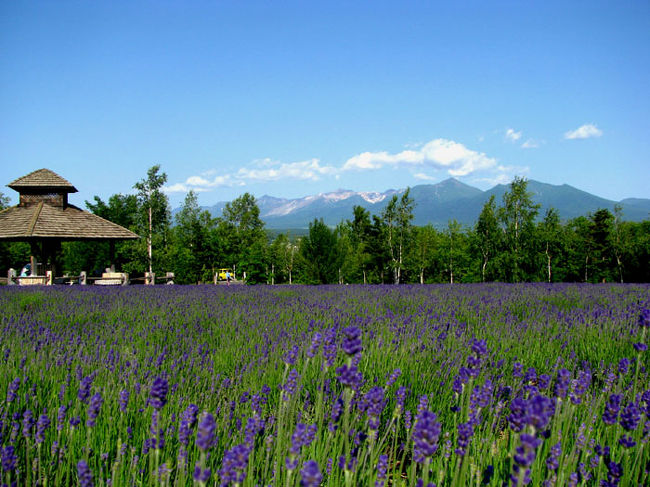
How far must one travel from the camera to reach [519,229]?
27.7 m

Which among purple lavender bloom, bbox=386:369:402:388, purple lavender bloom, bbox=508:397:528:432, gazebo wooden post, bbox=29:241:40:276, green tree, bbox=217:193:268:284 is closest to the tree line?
green tree, bbox=217:193:268:284

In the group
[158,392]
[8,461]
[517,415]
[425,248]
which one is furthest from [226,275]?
[517,415]

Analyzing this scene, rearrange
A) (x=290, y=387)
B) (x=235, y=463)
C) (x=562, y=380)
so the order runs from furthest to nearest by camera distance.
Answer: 1. (x=290, y=387)
2. (x=562, y=380)
3. (x=235, y=463)

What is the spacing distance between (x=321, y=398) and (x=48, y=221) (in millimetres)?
18611

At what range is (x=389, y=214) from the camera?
103ft

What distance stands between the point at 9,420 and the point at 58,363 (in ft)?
2.42

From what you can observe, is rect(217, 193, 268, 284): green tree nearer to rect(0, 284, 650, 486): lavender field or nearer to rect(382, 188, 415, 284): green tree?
rect(382, 188, 415, 284): green tree

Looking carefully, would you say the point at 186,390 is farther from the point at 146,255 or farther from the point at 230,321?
the point at 146,255

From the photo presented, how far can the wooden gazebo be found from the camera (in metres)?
16.1

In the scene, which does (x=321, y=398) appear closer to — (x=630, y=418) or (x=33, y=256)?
(x=630, y=418)


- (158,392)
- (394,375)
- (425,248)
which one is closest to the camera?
(158,392)

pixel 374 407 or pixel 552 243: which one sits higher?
pixel 552 243

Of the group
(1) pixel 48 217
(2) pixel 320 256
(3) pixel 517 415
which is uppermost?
(1) pixel 48 217

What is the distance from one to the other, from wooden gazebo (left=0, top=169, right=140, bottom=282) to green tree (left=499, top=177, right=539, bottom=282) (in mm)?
21091
